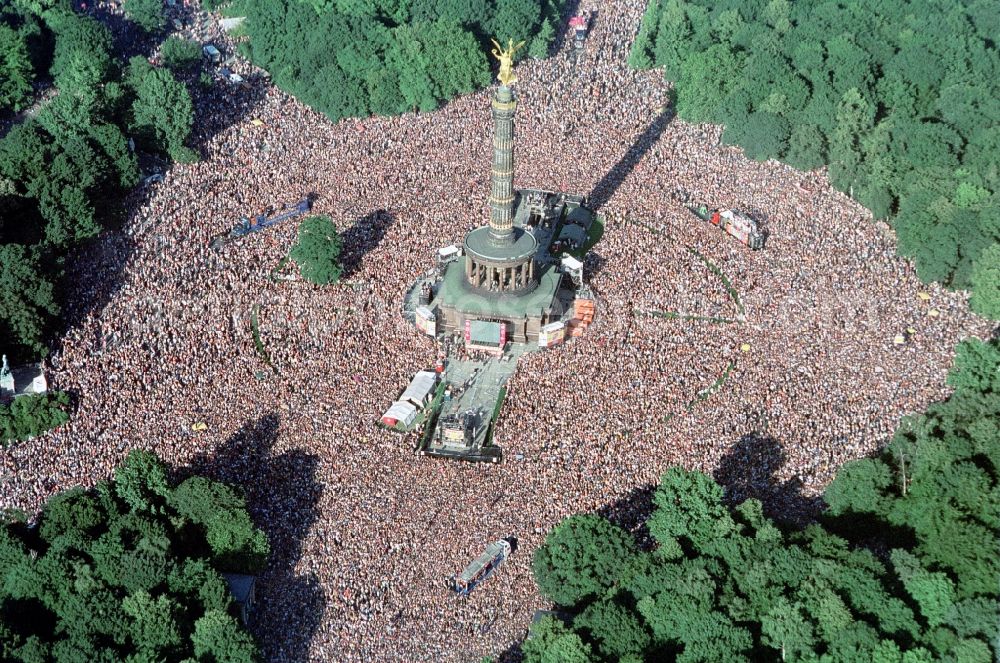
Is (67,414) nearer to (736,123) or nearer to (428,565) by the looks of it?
(428,565)

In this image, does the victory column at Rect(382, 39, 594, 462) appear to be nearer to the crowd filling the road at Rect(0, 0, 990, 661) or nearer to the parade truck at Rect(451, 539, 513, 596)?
the crowd filling the road at Rect(0, 0, 990, 661)

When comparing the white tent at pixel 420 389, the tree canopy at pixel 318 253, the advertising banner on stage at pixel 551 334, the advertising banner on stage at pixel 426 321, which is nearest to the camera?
the white tent at pixel 420 389

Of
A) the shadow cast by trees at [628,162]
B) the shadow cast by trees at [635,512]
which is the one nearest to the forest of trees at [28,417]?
the shadow cast by trees at [635,512]

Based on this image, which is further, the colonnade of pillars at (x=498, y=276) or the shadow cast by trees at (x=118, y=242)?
the colonnade of pillars at (x=498, y=276)

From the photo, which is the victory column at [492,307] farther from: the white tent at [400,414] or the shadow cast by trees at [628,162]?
the shadow cast by trees at [628,162]

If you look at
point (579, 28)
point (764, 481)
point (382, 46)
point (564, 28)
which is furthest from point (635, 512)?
point (564, 28)
